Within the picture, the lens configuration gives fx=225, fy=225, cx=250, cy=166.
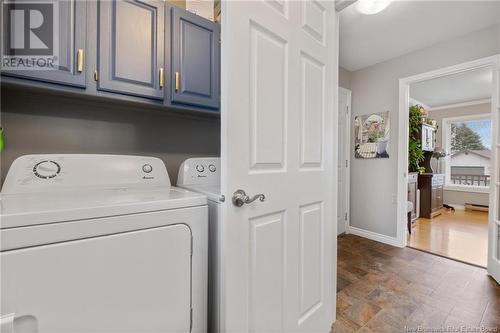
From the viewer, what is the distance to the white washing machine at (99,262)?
2.08ft

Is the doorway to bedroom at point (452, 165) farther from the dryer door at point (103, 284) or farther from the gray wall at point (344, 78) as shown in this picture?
the dryer door at point (103, 284)

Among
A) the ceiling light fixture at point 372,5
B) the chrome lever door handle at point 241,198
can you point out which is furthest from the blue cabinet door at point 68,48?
the ceiling light fixture at point 372,5

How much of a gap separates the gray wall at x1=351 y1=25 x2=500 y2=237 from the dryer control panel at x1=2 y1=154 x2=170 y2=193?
114 inches

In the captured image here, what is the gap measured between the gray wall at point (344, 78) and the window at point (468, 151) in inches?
147

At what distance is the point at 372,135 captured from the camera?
10.5ft

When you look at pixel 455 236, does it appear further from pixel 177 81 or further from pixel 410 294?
pixel 177 81

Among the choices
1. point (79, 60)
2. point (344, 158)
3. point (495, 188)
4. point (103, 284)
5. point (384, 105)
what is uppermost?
point (384, 105)

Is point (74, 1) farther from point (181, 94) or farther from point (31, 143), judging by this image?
point (31, 143)

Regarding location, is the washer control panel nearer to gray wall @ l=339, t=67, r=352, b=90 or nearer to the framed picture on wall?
the framed picture on wall

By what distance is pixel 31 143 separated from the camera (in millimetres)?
1294

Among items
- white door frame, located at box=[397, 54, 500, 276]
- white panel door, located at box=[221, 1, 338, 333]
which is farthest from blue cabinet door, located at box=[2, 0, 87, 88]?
white door frame, located at box=[397, 54, 500, 276]

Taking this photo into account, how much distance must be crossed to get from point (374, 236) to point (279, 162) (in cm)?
281

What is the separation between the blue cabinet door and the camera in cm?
108

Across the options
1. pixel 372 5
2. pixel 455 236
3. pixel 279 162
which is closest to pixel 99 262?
pixel 279 162
